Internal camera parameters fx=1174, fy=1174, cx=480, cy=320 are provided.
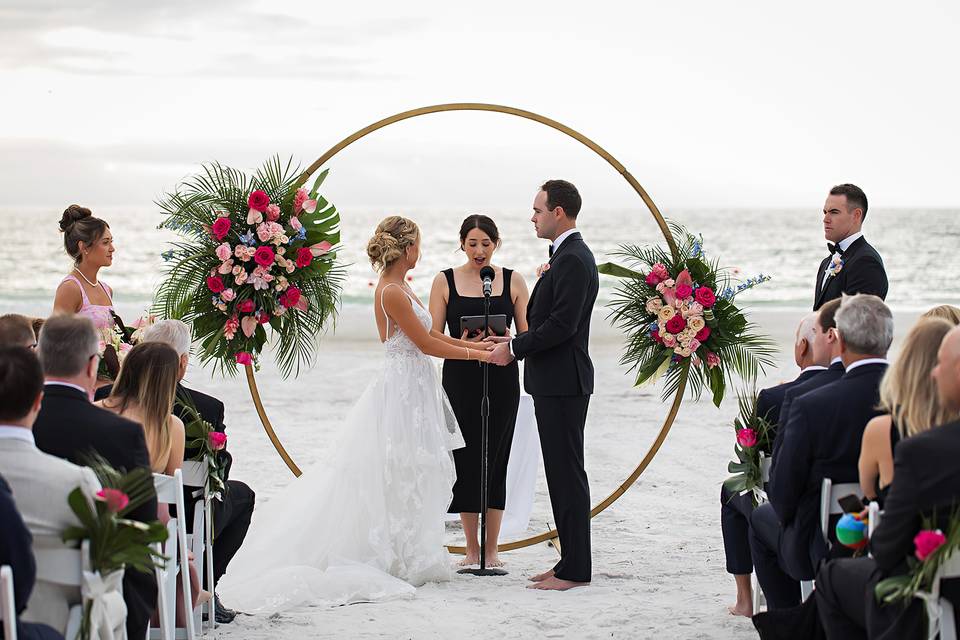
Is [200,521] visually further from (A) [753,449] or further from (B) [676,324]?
(B) [676,324]

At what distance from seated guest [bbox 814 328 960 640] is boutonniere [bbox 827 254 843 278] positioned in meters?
2.85

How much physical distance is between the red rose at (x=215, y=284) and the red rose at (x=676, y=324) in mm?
2485

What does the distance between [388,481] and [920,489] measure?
357 cm

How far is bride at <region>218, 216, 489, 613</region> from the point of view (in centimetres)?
630

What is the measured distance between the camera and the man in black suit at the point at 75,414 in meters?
3.90

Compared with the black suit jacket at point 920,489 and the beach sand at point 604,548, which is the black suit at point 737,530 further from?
the black suit jacket at point 920,489

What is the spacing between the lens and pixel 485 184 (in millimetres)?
43062

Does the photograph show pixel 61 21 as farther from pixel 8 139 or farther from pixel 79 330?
pixel 79 330

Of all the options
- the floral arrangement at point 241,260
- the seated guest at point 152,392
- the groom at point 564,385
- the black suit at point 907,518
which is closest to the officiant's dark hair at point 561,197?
the groom at point 564,385

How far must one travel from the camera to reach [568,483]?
20.9 ft

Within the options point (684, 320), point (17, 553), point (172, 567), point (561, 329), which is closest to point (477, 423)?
point (561, 329)

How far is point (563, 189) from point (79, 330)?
320 cm

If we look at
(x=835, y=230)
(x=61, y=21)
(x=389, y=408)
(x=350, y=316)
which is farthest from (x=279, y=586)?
(x=61, y=21)

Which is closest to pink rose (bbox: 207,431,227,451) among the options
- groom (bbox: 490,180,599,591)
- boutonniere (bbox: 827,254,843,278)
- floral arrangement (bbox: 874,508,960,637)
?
groom (bbox: 490,180,599,591)
